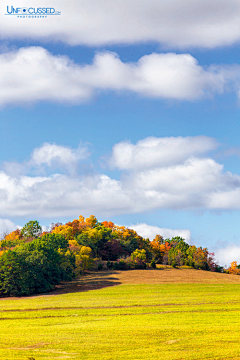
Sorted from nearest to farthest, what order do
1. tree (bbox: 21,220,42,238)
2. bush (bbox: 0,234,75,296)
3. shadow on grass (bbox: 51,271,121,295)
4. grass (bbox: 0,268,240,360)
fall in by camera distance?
grass (bbox: 0,268,240,360), bush (bbox: 0,234,75,296), shadow on grass (bbox: 51,271,121,295), tree (bbox: 21,220,42,238)

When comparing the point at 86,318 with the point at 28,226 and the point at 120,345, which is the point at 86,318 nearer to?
the point at 120,345

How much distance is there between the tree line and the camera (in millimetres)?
59531

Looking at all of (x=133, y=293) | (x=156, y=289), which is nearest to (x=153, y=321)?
(x=133, y=293)

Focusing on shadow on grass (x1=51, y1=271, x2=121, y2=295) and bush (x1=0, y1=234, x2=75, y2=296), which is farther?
shadow on grass (x1=51, y1=271, x2=121, y2=295)

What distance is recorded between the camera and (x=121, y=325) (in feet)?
99.9

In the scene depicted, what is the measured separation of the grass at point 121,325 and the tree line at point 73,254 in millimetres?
3949

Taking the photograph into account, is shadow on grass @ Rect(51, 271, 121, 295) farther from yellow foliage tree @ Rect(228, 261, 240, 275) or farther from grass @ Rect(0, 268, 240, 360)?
yellow foliage tree @ Rect(228, 261, 240, 275)

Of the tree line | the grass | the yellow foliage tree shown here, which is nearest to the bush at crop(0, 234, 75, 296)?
the tree line

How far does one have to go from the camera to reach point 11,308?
46.1m

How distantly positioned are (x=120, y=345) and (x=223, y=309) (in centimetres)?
1881

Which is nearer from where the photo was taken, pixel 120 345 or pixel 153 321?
pixel 120 345

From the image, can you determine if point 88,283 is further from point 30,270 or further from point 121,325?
point 121,325

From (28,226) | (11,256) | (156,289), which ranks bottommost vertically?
(156,289)

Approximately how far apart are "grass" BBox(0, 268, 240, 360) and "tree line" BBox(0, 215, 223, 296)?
395 cm
